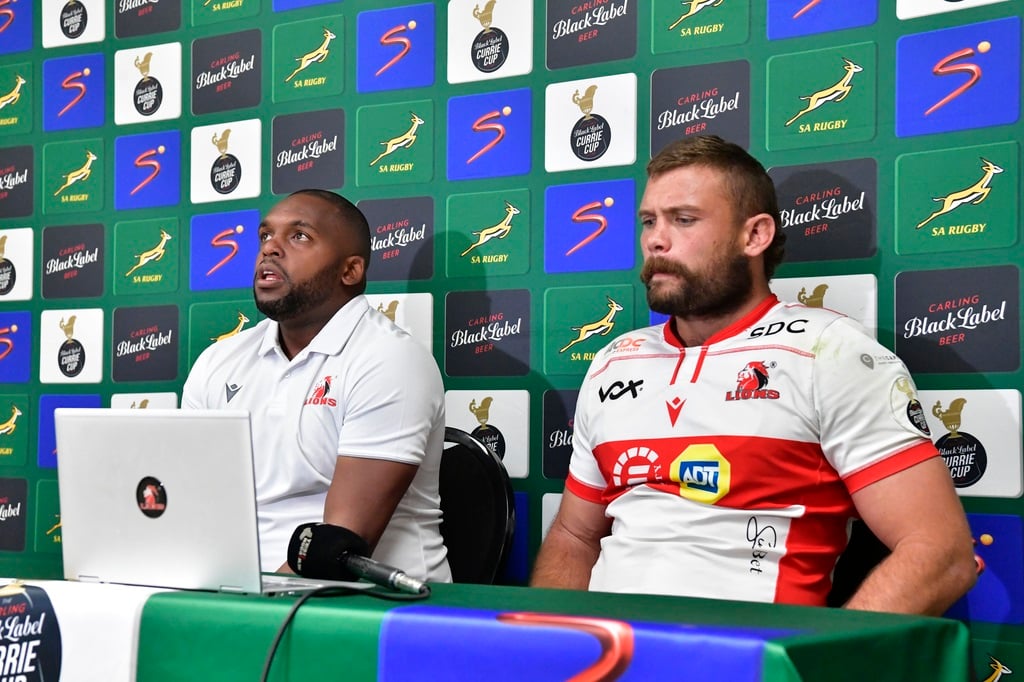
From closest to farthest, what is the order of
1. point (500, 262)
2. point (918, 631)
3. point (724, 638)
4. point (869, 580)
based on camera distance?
point (724, 638) < point (918, 631) < point (869, 580) < point (500, 262)

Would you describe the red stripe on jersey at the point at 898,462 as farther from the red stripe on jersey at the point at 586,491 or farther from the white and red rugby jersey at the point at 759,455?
the red stripe on jersey at the point at 586,491

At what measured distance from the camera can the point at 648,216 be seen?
1.93m

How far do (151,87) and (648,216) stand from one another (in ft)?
5.55

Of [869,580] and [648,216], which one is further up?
[648,216]

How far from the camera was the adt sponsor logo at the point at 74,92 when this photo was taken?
3.08m

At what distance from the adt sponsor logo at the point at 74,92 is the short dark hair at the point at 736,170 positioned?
185 cm

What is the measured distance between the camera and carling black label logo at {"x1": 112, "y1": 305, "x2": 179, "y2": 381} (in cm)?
293

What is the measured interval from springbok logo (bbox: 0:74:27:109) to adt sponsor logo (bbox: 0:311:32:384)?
62 centimetres

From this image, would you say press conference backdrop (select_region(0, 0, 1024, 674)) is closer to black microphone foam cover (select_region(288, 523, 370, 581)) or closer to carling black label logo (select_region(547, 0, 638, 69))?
carling black label logo (select_region(547, 0, 638, 69))

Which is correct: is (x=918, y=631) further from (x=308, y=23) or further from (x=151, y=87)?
(x=151, y=87)

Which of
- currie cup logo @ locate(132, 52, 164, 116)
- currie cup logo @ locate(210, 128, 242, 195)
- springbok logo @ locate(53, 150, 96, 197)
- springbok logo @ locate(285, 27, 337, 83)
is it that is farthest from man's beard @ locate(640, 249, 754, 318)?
springbok logo @ locate(53, 150, 96, 197)

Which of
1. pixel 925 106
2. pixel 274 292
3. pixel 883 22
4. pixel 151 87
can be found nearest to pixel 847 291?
pixel 925 106

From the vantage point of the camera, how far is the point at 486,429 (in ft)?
8.22

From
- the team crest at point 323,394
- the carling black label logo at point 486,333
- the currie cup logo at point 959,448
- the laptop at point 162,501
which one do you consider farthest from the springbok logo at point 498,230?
the laptop at point 162,501
